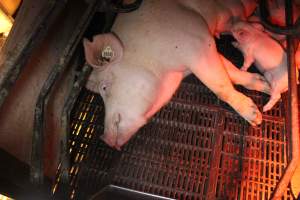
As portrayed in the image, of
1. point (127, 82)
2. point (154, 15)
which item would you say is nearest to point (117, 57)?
point (127, 82)

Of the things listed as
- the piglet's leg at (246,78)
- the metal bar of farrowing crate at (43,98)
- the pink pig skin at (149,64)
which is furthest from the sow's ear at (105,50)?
the piglet's leg at (246,78)

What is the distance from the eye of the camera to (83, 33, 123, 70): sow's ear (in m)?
1.48

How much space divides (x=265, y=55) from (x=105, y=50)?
28.3 inches

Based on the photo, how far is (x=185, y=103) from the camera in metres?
1.76

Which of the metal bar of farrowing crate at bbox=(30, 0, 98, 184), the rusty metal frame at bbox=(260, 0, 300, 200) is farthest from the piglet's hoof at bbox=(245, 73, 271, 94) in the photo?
the metal bar of farrowing crate at bbox=(30, 0, 98, 184)

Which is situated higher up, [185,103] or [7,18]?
[7,18]

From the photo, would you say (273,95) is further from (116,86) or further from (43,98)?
(43,98)

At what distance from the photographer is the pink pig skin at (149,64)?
1.48 metres

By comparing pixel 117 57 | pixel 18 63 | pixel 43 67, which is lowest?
pixel 117 57

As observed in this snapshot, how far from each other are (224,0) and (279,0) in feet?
1.05

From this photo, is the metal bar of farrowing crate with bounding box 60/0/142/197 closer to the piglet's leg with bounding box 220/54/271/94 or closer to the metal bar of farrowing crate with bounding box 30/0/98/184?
the metal bar of farrowing crate with bounding box 30/0/98/184

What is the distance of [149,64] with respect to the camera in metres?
1.49

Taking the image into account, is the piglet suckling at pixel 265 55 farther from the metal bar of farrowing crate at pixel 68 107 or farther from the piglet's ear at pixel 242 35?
the metal bar of farrowing crate at pixel 68 107

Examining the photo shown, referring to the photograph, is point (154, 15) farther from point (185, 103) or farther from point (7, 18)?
point (7, 18)
